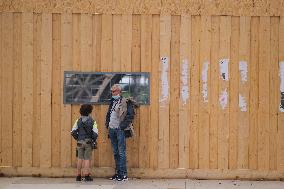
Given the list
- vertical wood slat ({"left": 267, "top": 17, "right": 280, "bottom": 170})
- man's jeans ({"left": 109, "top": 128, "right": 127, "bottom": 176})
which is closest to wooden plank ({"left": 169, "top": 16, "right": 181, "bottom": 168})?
man's jeans ({"left": 109, "top": 128, "right": 127, "bottom": 176})

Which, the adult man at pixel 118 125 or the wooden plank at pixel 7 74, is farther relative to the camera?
the wooden plank at pixel 7 74

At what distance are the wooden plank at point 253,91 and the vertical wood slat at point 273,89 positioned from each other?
0.29 meters

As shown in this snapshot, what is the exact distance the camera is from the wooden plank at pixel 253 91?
33.8 ft

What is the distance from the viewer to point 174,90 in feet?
34.0

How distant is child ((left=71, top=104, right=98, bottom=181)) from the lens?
9734 millimetres

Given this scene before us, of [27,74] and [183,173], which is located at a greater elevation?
[27,74]

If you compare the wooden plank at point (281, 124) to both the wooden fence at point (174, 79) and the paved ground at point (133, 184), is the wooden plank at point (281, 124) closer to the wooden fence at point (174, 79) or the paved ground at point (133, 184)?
the wooden fence at point (174, 79)

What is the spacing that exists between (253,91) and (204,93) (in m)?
0.97

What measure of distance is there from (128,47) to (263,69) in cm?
272

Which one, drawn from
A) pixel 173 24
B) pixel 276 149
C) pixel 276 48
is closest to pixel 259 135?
pixel 276 149

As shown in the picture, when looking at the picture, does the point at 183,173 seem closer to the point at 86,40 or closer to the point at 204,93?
the point at 204,93

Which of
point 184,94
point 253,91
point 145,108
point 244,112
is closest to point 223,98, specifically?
point 244,112

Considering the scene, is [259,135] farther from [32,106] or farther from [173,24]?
[32,106]

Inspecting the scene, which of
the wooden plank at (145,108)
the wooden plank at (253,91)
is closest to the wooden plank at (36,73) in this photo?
the wooden plank at (145,108)
